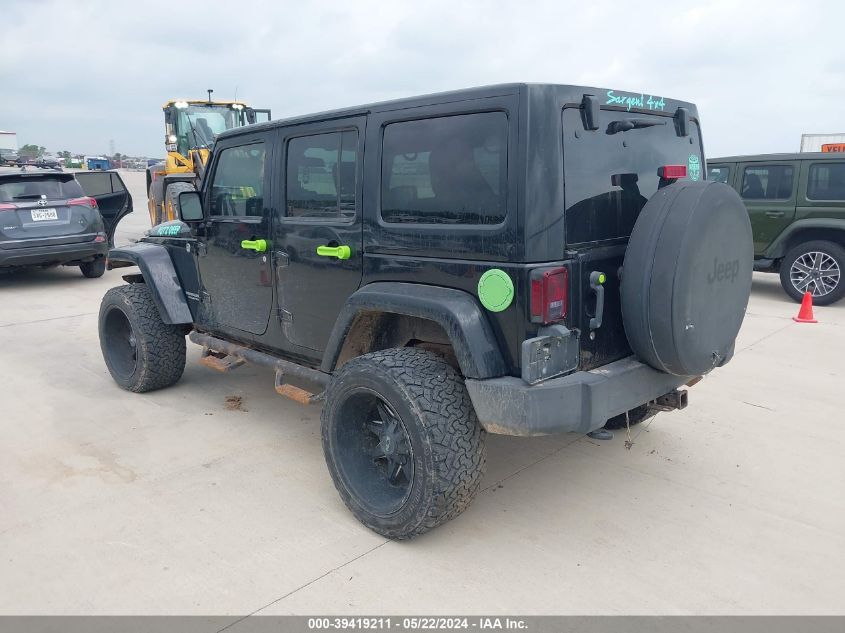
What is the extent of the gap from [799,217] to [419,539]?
293 inches

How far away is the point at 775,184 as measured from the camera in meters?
8.45

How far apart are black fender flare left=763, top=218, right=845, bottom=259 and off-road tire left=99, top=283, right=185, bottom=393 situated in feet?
24.1

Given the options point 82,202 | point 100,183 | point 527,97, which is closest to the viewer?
point 527,97

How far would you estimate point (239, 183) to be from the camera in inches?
159

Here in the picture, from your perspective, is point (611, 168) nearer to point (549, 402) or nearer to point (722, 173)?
point (549, 402)

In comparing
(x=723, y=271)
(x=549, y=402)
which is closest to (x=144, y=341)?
(x=549, y=402)

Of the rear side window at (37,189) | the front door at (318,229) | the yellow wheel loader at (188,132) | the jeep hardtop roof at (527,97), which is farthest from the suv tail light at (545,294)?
the yellow wheel loader at (188,132)

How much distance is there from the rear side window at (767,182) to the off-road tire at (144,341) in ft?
24.6

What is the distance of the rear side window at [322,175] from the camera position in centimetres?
330

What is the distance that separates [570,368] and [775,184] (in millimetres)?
7252

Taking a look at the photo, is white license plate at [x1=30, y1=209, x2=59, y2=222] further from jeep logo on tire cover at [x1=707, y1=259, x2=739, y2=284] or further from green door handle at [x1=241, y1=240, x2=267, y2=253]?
jeep logo on tire cover at [x1=707, y1=259, x2=739, y2=284]

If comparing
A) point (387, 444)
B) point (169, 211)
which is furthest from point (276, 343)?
point (169, 211)

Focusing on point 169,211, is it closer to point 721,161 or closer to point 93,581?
point 721,161

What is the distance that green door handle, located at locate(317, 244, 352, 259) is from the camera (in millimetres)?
3281
